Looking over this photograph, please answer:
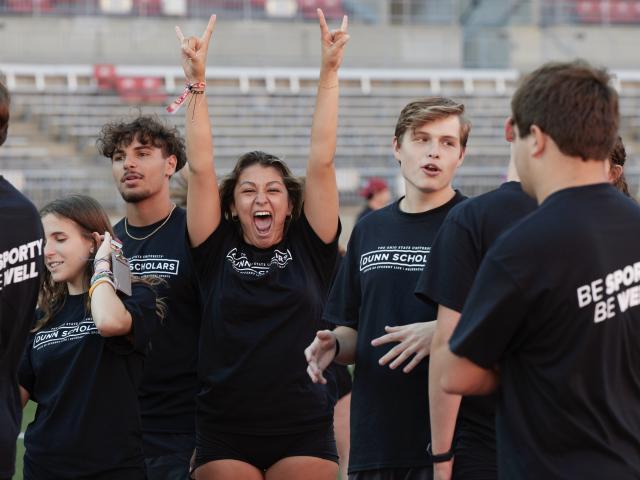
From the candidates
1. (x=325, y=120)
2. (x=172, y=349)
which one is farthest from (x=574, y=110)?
(x=172, y=349)

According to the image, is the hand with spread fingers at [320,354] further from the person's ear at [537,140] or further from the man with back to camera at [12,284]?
the person's ear at [537,140]

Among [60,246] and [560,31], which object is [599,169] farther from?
[560,31]

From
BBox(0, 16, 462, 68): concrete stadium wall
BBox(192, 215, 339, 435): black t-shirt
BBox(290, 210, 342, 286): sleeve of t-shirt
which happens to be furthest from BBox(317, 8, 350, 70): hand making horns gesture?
BBox(0, 16, 462, 68): concrete stadium wall

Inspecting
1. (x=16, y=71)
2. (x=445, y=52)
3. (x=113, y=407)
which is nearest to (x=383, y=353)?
(x=113, y=407)

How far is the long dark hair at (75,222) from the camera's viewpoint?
380 cm

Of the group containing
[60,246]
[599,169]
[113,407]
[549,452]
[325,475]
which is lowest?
[325,475]

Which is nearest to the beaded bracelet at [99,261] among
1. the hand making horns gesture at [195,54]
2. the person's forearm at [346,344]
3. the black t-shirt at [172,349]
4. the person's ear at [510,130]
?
the black t-shirt at [172,349]

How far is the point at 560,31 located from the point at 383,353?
23756mm

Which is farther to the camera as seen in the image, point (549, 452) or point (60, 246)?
point (60, 246)

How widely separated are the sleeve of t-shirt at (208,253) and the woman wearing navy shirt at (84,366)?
0.24 metres

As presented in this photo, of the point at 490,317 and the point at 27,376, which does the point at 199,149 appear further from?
the point at 490,317

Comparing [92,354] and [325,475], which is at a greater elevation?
[92,354]

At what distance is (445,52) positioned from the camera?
25312 millimetres

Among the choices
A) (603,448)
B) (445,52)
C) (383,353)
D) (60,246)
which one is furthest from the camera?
(445,52)
